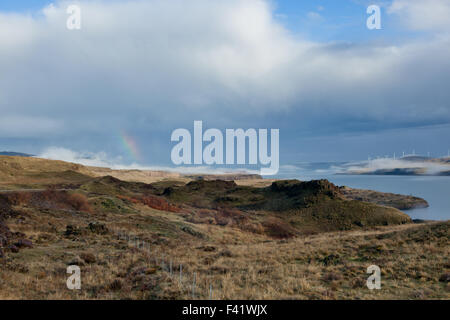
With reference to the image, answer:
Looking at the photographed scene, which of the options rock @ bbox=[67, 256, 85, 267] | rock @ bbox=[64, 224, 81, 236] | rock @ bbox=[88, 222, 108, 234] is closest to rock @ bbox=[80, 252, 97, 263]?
rock @ bbox=[67, 256, 85, 267]

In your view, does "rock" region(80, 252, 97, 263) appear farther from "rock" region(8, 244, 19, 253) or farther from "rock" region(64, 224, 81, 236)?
"rock" region(64, 224, 81, 236)

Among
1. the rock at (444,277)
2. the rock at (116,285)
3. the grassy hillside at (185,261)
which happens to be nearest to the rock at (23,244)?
A: the grassy hillside at (185,261)

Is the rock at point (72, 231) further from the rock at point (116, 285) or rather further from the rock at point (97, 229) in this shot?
the rock at point (116, 285)

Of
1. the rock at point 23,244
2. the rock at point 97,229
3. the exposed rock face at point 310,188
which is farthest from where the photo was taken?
the exposed rock face at point 310,188

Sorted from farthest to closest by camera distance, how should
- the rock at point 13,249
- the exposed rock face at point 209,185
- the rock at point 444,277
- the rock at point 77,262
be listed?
1. the exposed rock face at point 209,185
2. the rock at point 13,249
3. the rock at point 77,262
4. the rock at point 444,277

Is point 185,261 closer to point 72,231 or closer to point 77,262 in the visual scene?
point 77,262

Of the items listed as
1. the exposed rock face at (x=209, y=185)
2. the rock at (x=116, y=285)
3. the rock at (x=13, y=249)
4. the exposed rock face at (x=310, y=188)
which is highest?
the exposed rock face at (x=209, y=185)

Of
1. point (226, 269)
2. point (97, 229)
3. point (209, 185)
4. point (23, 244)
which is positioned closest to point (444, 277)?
point (226, 269)

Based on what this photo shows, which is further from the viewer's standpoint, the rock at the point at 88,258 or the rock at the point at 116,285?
the rock at the point at 88,258

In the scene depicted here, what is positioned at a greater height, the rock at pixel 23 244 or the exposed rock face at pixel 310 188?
the exposed rock face at pixel 310 188

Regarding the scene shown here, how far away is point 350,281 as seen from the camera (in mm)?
13922

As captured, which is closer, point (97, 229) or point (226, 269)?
point (226, 269)
